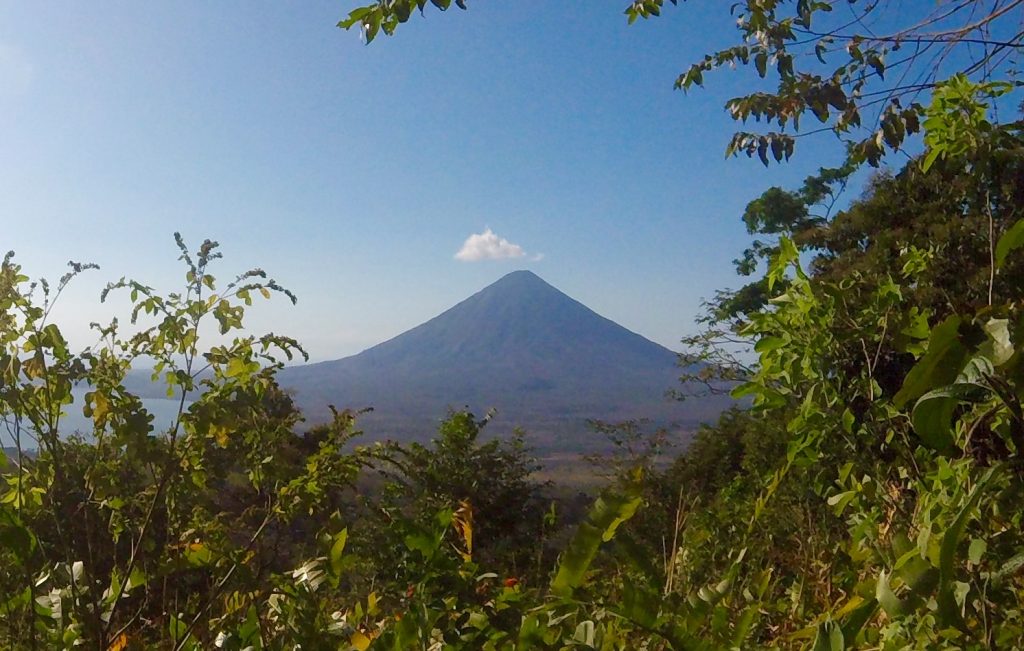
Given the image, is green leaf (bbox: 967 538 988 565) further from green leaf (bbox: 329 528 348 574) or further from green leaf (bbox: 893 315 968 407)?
green leaf (bbox: 329 528 348 574)

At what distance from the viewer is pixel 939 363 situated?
43 cm

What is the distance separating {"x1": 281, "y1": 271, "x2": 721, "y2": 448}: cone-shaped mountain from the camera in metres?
129

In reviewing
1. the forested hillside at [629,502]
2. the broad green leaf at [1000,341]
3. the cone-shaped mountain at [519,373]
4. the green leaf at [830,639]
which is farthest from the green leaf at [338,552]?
the cone-shaped mountain at [519,373]

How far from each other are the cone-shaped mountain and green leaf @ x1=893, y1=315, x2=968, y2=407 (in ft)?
343

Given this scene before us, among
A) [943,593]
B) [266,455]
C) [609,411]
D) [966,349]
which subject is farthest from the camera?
[609,411]

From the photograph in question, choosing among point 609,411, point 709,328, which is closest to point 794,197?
point 709,328

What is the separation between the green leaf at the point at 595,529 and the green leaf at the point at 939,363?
0.94 ft

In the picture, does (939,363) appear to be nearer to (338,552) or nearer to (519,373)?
(338,552)

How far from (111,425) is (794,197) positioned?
70.9 ft

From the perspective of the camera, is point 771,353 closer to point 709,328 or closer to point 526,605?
point 526,605

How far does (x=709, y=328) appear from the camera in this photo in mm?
19797

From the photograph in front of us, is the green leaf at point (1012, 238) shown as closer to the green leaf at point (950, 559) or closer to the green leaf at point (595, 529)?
the green leaf at point (950, 559)

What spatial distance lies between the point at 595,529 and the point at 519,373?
165 metres

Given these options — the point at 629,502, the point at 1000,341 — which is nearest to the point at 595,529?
the point at 629,502
